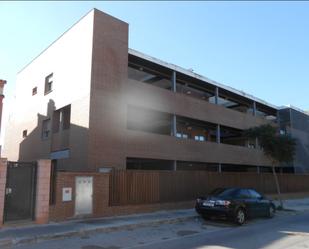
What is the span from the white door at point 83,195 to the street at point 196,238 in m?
2.55

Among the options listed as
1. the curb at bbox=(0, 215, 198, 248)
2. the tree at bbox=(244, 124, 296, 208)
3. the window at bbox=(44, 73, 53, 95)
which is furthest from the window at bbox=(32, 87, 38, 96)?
the curb at bbox=(0, 215, 198, 248)

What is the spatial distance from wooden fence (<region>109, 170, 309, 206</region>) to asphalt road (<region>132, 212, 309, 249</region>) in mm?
5036

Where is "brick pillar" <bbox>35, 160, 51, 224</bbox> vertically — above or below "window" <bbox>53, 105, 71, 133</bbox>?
below

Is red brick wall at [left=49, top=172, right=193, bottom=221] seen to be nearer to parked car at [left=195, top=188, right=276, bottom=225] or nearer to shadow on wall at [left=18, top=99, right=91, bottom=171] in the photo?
parked car at [left=195, top=188, right=276, bottom=225]

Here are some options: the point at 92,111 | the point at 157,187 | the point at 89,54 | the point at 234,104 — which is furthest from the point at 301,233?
the point at 234,104

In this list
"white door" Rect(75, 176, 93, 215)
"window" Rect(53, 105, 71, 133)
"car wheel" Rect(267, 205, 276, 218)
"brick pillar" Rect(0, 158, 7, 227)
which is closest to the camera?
"brick pillar" Rect(0, 158, 7, 227)

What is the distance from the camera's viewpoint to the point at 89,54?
832 inches

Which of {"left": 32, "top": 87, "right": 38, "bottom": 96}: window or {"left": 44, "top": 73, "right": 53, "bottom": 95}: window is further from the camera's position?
{"left": 32, "top": 87, "right": 38, "bottom": 96}: window

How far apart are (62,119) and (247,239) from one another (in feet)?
51.7

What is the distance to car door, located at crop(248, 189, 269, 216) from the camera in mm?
16891

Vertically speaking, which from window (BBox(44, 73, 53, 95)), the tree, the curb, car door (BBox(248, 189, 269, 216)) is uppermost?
window (BBox(44, 73, 53, 95))

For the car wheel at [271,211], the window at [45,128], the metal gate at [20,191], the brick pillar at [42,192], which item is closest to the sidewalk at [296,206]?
the car wheel at [271,211]

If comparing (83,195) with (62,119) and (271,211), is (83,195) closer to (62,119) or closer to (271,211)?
(271,211)

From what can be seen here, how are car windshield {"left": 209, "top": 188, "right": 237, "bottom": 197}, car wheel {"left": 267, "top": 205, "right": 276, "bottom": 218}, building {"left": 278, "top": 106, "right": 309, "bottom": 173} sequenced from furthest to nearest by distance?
building {"left": 278, "top": 106, "right": 309, "bottom": 173}, car wheel {"left": 267, "top": 205, "right": 276, "bottom": 218}, car windshield {"left": 209, "top": 188, "right": 237, "bottom": 197}
